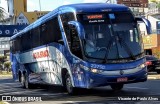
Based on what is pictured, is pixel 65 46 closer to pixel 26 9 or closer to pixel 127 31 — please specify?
pixel 127 31

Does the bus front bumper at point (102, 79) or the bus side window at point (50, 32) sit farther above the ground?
the bus side window at point (50, 32)

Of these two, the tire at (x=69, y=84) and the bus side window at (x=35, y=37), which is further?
the bus side window at (x=35, y=37)

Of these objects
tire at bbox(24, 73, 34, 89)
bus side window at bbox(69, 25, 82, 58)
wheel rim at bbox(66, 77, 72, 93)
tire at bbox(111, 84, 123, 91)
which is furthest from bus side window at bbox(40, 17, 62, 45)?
tire at bbox(24, 73, 34, 89)

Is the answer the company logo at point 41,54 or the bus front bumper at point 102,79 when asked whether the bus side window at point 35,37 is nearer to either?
the company logo at point 41,54

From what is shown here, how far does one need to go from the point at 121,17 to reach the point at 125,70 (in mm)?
2135

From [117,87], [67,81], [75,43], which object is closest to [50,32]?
[67,81]

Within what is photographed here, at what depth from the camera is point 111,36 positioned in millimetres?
15812

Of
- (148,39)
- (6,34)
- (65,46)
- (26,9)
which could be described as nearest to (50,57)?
(65,46)

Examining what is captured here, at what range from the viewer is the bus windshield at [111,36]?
1560 centimetres

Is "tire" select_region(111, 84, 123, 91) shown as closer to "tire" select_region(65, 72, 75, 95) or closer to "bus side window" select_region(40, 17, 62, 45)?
"tire" select_region(65, 72, 75, 95)

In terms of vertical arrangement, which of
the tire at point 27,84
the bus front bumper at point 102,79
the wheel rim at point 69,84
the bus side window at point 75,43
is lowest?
the tire at point 27,84

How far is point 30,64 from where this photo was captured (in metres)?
24.7

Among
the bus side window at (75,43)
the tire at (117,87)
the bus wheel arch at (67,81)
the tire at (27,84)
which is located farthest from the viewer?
the tire at (27,84)

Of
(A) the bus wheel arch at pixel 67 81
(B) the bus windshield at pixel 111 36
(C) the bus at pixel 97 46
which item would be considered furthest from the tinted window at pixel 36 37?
(B) the bus windshield at pixel 111 36
